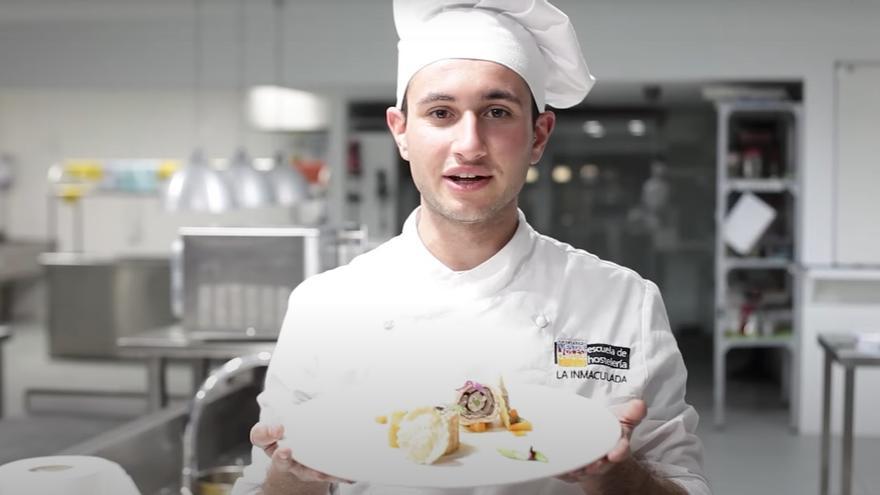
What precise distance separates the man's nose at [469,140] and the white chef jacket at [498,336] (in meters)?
0.12

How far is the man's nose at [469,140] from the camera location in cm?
70

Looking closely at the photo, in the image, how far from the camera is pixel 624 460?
69 cm

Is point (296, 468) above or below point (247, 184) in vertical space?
below

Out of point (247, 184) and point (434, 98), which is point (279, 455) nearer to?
point (434, 98)

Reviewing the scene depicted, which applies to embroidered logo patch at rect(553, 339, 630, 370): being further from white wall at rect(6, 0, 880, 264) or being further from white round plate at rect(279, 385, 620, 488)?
white wall at rect(6, 0, 880, 264)

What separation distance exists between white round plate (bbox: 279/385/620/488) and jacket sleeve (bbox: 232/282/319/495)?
0.14 ft

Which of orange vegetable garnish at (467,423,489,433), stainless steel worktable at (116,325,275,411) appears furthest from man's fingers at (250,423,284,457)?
stainless steel worktable at (116,325,275,411)

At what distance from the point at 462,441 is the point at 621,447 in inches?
4.2

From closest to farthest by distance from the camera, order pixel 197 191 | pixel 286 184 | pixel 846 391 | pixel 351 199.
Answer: pixel 846 391 → pixel 197 191 → pixel 286 184 → pixel 351 199

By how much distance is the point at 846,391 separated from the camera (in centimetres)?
187

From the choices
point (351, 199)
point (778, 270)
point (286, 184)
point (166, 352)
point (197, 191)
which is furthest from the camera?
point (351, 199)

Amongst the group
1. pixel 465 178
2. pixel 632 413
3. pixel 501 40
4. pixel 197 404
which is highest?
pixel 501 40

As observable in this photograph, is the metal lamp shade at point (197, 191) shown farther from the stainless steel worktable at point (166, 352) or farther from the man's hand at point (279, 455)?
the man's hand at point (279, 455)

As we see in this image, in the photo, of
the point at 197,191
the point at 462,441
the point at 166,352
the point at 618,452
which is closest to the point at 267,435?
the point at 462,441
